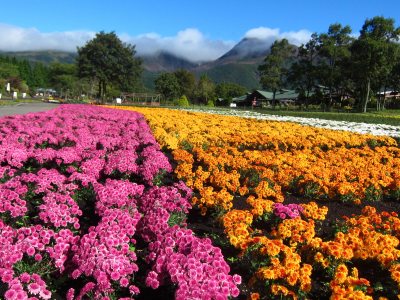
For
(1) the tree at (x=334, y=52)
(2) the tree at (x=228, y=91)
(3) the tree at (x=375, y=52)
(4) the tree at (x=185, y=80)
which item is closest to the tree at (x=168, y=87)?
(4) the tree at (x=185, y=80)

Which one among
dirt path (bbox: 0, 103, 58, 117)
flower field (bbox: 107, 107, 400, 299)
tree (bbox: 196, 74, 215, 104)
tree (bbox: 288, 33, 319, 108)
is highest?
tree (bbox: 288, 33, 319, 108)

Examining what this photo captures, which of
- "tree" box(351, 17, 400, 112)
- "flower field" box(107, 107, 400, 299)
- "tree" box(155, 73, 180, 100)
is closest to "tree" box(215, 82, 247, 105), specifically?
"tree" box(155, 73, 180, 100)

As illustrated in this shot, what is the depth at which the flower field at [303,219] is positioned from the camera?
4.11m

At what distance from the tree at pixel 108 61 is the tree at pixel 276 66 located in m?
26.6

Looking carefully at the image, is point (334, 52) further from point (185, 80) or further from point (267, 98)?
point (185, 80)

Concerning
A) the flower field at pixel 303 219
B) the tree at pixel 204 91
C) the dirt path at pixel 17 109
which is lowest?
the dirt path at pixel 17 109

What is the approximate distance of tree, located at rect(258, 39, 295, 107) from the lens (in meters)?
78.0

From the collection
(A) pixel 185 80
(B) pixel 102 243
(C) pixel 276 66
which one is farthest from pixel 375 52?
(A) pixel 185 80

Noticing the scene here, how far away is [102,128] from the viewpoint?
40.0 feet

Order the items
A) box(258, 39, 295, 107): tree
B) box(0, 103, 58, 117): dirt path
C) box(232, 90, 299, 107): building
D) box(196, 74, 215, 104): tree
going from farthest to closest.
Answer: box(232, 90, 299, 107): building < box(196, 74, 215, 104): tree < box(258, 39, 295, 107): tree < box(0, 103, 58, 117): dirt path

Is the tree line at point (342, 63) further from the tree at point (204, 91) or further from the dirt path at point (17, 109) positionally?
the dirt path at point (17, 109)

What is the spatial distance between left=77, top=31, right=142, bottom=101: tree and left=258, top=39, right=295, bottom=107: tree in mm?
26555

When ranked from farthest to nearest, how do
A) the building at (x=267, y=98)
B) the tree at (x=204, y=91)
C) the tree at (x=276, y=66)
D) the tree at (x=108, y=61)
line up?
the building at (x=267, y=98) < the tree at (x=204, y=91) < the tree at (x=276, y=66) < the tree at (x=108, y=61)

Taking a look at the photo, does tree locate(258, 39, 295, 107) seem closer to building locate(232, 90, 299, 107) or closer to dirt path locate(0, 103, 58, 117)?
building locate(232, 90, 299, 107)
